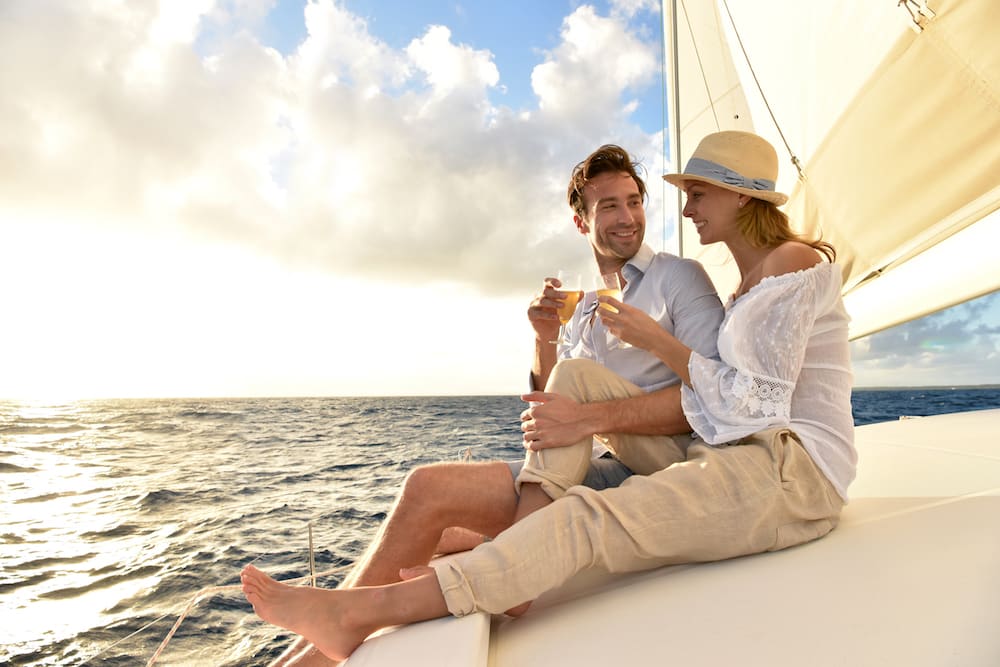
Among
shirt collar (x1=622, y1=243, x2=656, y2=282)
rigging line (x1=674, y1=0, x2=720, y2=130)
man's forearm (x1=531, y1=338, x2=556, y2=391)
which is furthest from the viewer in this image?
rigging line (x1=674, y1=0, x2=720, y2=130)

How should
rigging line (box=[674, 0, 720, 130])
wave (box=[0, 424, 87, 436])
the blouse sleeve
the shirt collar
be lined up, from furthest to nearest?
wave (box=[0, 424, 87, 436]) < rigging line (box=[674, 0, 720, 130]) < the shirt collar < the blouse sleeve

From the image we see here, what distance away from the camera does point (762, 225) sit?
1680 millimetres

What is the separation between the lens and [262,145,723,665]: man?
150 centimetres

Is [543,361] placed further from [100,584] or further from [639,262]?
[100,584]

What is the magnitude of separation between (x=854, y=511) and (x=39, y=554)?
19.7 ft

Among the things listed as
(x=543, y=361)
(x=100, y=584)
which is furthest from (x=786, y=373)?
(x=100, y=584)

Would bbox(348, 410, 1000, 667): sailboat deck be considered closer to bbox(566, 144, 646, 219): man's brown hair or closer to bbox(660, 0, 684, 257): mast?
bbox(566, 144, 646, 219): man's brown hair

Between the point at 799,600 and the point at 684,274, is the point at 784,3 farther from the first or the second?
the point at 799,600

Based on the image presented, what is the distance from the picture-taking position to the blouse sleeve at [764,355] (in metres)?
1.43

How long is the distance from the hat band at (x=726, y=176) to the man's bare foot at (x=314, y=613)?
4.14 ft

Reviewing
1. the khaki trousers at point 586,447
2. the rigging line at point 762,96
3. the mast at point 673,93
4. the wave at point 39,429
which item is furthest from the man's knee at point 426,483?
the wave at point 39,429

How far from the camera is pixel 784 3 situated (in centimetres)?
250

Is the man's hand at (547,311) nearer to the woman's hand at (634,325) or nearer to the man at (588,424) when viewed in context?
the man at (588,424)

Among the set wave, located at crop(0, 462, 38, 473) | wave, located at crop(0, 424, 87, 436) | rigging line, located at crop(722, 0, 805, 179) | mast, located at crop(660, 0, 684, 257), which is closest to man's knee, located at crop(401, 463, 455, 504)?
rigging line, located at crop(722, 0, 805, 179)
